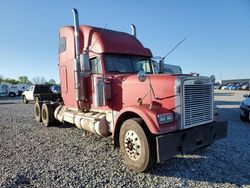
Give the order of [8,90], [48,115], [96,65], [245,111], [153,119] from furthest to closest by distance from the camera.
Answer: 1. [8,90]
2. [245,111]
3. [48,115]
4. [96,65]
5. [153,119]

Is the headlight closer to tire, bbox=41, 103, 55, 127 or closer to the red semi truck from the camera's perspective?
the red semi truck

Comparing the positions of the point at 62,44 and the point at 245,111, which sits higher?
the point at 62,44

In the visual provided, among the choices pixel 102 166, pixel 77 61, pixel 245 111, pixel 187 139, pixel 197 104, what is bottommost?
pixel 102 166

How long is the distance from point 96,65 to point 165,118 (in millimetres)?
2728

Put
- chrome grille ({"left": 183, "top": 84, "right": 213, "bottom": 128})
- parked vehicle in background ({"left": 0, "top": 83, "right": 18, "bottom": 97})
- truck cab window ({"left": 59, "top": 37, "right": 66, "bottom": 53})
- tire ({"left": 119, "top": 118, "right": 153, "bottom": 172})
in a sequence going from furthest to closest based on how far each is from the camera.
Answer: parked vehicle in background ({"left": 0, "top": 83, "right": 18, "bottom": 97}) → truck cab window ({"left": 59, "top": 37, "right": 66, "bottom": 53}) → chrome grille ({"left": 183, "top": 84, "right": 213, "bottom": 128}) → tire ({"left": 119, "top": 118, "right": 153, "bottom": 172})

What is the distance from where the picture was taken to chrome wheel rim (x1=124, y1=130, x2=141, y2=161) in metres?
4.27

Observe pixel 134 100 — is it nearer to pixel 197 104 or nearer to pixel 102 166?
pixel 197 104

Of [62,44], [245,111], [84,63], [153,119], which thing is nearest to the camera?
[153,119]

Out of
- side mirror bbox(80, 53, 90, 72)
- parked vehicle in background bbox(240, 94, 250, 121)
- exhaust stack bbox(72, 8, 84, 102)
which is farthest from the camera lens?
parked vehicle in background bbox(240, 94, 250, 121)

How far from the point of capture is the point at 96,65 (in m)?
5.89

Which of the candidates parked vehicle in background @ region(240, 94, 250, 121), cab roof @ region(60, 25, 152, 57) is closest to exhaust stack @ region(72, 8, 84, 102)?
cab roof @ region(60, 25, 152, 57)

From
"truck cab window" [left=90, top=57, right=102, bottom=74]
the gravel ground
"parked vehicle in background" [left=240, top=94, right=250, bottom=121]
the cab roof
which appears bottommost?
the gravel ground

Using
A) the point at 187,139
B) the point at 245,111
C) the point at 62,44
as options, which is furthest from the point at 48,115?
the point at 245,111

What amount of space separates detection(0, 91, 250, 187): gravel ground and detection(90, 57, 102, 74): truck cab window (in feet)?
6.70
